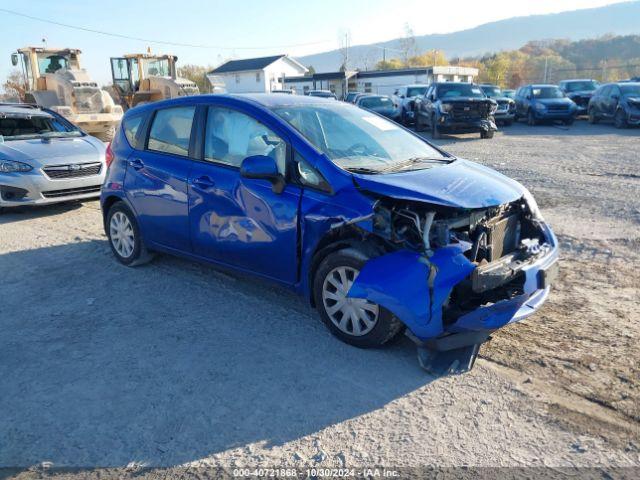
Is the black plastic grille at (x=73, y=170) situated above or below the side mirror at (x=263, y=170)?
below

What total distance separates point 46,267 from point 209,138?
8.61 feet

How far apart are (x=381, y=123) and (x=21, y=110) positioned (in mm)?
7604

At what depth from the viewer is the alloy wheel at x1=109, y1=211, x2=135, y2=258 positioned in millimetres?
5809

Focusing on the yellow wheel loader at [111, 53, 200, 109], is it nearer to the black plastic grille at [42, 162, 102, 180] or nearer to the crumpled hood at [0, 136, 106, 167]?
the crumpled hood at [0, 136, 106, 167]

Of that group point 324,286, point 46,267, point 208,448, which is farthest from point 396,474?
point 46,267

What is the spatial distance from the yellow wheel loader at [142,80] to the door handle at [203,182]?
668 inches

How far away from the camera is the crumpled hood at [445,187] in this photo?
3680mm

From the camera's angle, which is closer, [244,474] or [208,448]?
[244,474]

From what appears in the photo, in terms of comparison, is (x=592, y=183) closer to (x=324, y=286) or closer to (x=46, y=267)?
(x=324, y=286)

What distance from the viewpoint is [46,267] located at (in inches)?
235

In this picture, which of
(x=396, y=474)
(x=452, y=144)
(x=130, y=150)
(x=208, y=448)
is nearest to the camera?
(x=396, y=474)

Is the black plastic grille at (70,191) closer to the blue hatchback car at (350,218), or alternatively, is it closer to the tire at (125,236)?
the tire at (125,236)

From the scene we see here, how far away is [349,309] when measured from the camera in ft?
13.0

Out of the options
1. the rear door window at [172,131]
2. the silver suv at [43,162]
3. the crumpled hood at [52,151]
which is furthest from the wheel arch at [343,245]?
the crumpled hood at [52,151]
